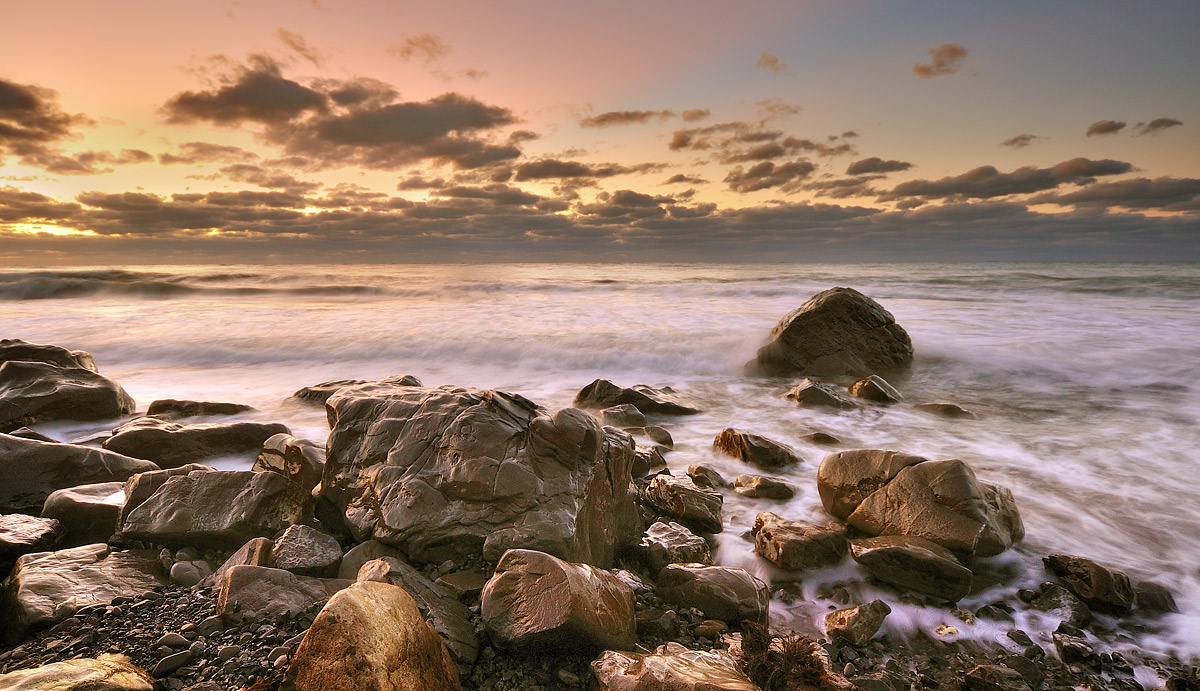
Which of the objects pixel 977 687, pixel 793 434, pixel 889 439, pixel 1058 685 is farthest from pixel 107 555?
pixel 889 439

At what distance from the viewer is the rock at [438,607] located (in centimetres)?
223

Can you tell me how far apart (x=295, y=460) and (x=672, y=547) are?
8.29ft

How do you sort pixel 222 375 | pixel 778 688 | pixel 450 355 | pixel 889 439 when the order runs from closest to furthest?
1. pixel 778 688
2. pixel 889 439
3. pixel 222 375
4. pixel 450 355

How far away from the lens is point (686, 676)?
76.6 inches

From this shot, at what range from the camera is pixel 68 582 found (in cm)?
260

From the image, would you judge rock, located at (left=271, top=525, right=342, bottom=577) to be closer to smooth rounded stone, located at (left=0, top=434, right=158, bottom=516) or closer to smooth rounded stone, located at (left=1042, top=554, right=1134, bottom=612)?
smooth rounded stone, located at (left=0, top=434, right=158, bottom=516)

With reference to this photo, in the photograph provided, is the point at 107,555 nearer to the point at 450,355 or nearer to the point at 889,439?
the point at 889,439

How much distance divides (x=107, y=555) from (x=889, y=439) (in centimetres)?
655

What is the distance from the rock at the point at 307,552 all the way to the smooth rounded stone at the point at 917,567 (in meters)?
2.95

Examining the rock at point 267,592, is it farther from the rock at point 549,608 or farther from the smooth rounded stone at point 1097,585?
the smooth rounded stone at point 1097,585

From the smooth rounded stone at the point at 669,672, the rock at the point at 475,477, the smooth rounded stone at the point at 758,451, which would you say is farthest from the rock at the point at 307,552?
the smooth rounded stone at the point at 758,451

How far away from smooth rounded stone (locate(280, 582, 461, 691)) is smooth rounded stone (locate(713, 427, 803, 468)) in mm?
3775

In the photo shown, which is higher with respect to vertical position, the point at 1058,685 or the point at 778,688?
the point at 778,688

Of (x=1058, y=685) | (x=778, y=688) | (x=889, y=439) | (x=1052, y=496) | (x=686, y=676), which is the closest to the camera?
(x=686, y=676)
